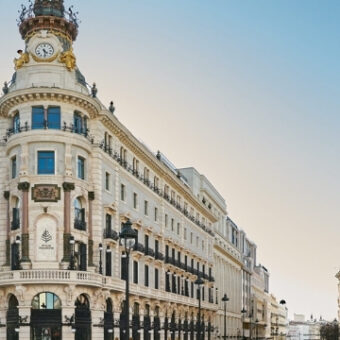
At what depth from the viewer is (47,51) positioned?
176 ft

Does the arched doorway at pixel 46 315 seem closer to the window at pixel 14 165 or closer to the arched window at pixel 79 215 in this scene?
the arched window at pixel 79 215

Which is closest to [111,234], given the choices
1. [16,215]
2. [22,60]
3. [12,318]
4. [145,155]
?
[16,215]

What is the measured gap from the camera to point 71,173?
51531mm

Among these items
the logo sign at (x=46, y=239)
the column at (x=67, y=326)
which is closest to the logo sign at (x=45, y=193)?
the logo sign at (x=46, y=239)

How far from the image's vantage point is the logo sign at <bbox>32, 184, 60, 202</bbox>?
50.6m

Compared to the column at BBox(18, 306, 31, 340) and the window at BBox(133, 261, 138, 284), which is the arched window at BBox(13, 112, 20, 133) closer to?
the column at BBox(18, 306, 31, 340)

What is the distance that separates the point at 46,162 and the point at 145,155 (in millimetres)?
17858

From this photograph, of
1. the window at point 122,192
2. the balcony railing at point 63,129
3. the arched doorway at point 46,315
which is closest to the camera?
the arched doorway at point 46,315

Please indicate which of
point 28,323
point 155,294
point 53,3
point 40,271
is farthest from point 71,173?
point 155,294

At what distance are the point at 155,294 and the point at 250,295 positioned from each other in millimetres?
83949

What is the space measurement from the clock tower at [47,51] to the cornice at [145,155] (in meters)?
4.24

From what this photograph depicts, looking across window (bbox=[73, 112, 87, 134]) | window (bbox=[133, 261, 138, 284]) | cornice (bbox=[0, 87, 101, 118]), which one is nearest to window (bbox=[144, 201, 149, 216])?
window (bbox=[133, 261, 138, 284])

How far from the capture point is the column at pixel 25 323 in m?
49.4

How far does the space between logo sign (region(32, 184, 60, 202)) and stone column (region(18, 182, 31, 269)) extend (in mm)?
575
